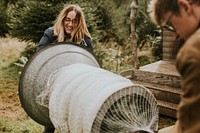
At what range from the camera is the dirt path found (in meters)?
6.73

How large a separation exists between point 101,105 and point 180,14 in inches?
35.2

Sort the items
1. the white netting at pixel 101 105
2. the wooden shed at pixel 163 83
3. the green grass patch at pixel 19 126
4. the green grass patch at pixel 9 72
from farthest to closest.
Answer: the green grass patch at pixel 9 72
the wooden shed at pixel 163 83
the green grass patch at pixel 19 126
the white netting at pixel 101 105

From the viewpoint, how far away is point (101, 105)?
2.36 m

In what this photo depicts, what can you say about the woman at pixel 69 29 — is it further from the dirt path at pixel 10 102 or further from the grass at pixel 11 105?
the dirt path at pixel 10 102

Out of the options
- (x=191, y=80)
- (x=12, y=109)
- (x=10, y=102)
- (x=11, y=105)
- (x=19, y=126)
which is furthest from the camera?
(x=10, y=102)

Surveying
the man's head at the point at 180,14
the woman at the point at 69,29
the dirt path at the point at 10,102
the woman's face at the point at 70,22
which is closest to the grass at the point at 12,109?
the dirt path at the point at 10,102

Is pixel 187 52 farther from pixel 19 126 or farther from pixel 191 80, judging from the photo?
pixel 19 126

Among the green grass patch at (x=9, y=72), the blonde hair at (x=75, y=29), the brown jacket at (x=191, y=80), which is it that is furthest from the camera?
the green grass patch at (x=9, y=72)

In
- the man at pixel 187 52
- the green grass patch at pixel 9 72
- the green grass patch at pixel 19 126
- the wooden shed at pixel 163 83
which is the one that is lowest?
the green grass patch at pixel 9 72

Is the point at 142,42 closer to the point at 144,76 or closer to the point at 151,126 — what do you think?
the point at 144,76

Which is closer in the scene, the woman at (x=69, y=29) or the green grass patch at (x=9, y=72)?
the woman at (x=69, y=29)

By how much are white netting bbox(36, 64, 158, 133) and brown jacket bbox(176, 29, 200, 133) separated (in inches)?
27.1

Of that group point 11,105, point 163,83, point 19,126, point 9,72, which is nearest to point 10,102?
point 11,105

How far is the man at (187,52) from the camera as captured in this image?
157 cm
